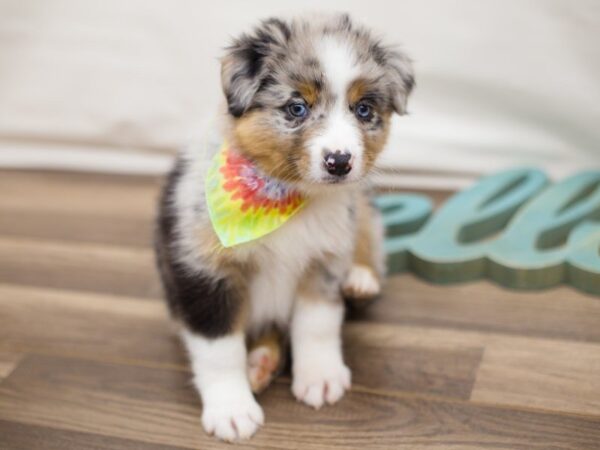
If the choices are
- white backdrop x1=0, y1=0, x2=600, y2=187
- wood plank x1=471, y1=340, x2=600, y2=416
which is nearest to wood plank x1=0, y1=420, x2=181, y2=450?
wood plank x1=471, y1=340, x2=600, y2=416

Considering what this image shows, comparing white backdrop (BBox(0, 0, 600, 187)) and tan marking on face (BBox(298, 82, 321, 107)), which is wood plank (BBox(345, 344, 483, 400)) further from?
white backdrop (BBox(0, 0, 600, 187))

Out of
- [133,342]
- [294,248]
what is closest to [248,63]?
[294,248]

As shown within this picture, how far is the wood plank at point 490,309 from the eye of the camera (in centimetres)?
235

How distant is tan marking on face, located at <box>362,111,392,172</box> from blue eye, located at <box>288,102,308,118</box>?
13 centimetres

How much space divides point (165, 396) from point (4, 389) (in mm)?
397

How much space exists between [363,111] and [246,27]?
1.63m

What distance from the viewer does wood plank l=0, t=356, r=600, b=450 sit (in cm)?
193

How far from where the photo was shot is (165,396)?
2.16 meters

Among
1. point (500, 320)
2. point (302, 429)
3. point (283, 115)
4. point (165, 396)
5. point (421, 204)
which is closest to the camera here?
point (283, 115)

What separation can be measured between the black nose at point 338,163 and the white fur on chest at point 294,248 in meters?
0.24

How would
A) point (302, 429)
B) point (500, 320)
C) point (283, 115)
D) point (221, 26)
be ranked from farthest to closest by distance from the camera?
point (221, 26), point (500, 320), point (302, 429), point (283, 115)

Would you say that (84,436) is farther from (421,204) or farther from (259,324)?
(421,204)

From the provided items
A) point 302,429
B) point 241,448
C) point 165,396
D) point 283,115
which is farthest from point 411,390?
point 283,115

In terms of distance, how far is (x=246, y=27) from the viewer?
3445mm
